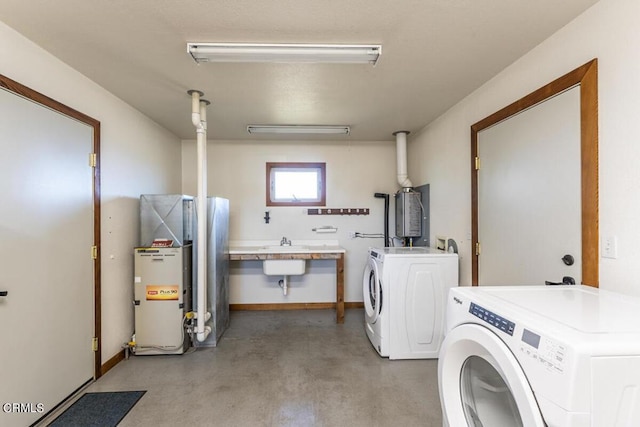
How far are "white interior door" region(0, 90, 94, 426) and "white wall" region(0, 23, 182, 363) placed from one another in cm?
18

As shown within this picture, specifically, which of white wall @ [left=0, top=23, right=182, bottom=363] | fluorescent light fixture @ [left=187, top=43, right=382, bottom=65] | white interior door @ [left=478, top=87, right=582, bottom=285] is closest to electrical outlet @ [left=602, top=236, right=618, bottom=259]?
white interior door @ [left=478, top=87, right=582, bottom=285]

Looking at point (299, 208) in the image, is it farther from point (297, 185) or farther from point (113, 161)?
point (113, 161)

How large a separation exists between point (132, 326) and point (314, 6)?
123 inches

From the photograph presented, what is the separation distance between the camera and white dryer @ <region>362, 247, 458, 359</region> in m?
2.69

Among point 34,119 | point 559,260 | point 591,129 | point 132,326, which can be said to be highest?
point 34,119

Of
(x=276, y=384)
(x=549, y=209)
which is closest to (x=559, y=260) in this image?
(x=549, y=209)

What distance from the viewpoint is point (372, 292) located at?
10.1 feet

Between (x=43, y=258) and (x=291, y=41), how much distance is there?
2.11 m

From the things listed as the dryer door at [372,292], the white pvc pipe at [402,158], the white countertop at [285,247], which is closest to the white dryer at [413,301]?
the dryer door at [372,292]

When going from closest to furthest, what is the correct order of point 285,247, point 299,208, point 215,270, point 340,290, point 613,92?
point 613,92, point 215,270, point 340,290, point 285,247, point 299,208

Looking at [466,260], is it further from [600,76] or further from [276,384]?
[276,384]

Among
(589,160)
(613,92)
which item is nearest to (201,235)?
(589,160)

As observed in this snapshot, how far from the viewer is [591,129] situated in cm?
152

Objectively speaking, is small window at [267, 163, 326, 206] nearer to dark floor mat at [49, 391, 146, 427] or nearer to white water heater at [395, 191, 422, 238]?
white water heater at [395, 191, 422, 238]
